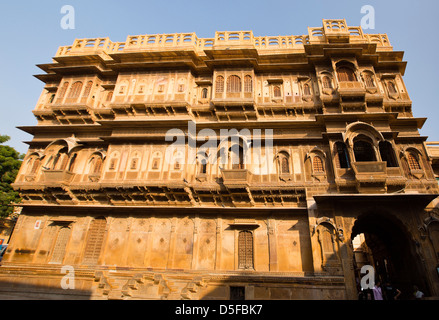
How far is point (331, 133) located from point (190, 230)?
1061cm

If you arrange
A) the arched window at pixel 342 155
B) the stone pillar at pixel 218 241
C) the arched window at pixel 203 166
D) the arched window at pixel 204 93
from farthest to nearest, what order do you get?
the arched window at pixel 204 93, the arched window at pixel 203 166, the arched window at pixel 342 155, the stone pillar at pixel 218 241

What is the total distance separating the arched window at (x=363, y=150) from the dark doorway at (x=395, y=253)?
412cm

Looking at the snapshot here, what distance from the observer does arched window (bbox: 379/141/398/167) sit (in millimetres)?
15273

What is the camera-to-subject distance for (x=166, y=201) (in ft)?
53.4

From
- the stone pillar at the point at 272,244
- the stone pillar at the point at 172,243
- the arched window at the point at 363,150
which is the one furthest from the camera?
the arched window at the point at 363,150

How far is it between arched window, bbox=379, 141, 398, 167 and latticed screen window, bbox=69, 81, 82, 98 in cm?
2219

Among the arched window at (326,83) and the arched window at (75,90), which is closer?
the arched window at (326,83)

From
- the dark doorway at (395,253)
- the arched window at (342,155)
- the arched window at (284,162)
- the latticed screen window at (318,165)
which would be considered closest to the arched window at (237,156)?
the arched window at (284,162)

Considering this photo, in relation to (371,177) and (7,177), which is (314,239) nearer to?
(371,177)

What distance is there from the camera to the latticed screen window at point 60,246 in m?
16.3

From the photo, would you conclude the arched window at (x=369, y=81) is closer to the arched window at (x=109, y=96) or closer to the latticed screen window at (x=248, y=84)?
the latticed screen window at (x=248, y=84)

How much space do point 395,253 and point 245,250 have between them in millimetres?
9561

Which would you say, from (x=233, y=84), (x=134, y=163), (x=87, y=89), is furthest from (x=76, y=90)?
(x=233, y=84)
